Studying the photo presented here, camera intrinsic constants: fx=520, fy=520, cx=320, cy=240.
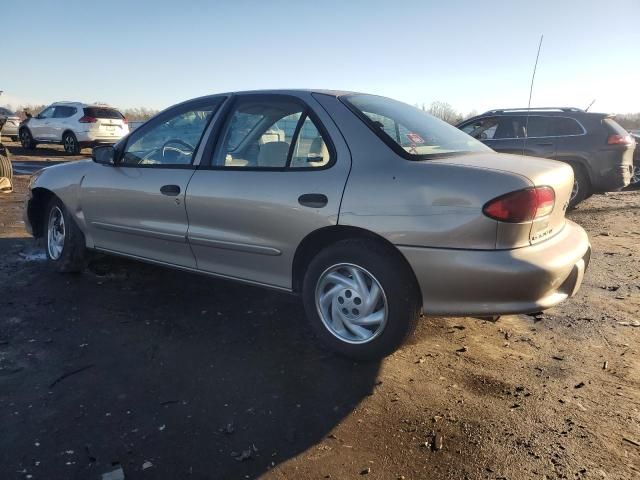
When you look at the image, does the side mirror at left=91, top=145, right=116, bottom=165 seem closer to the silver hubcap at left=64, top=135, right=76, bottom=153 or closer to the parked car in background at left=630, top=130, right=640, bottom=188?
the parked car in background at left=630, top=130, right=640, bottom=188

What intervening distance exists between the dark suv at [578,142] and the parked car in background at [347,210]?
18.4 feet

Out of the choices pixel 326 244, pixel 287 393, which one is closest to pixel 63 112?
pixel 326 244

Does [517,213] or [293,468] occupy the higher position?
[517,213]

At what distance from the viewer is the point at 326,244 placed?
328 centimetres

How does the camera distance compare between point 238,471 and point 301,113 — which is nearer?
point 238,471

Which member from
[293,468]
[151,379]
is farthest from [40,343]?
[293,468]

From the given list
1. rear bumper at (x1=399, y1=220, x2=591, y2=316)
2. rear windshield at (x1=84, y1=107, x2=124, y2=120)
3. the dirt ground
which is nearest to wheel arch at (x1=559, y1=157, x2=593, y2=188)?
the dirt ground

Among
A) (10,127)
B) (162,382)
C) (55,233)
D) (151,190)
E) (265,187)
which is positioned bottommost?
(162,382)

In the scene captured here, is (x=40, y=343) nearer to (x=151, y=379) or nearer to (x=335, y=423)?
(x=151, y=379)

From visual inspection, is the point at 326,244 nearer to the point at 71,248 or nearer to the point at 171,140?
the point at 171,140

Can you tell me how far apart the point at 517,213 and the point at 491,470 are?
4.14 ft

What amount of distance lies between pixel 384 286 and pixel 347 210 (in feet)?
1.61

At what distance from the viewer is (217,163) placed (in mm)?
3732

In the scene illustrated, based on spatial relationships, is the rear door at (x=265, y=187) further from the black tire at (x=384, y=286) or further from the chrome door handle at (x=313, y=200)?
the black tire at (x=384, y=286)
